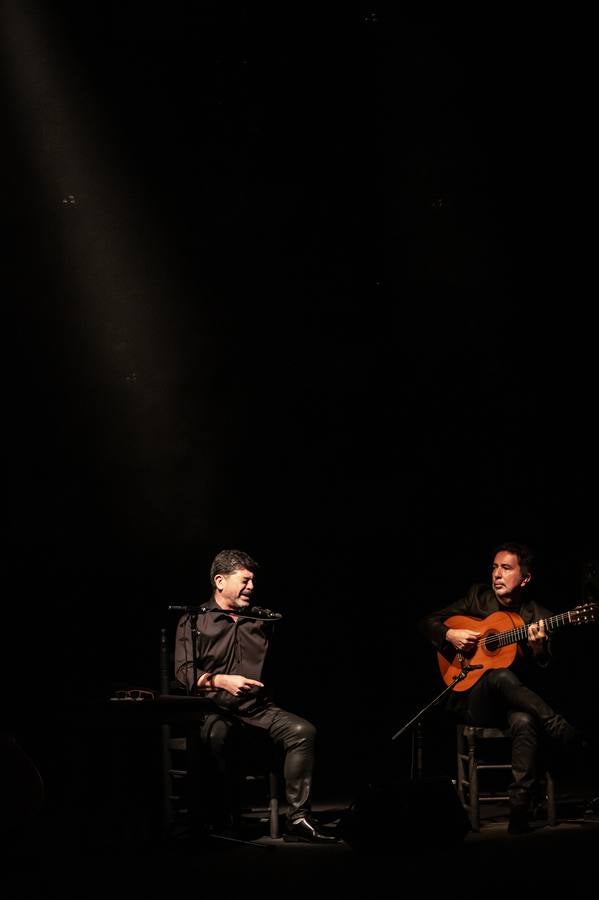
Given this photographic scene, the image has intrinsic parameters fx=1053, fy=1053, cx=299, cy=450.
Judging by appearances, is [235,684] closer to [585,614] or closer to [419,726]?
[419,726]

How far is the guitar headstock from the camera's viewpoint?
16.2ft

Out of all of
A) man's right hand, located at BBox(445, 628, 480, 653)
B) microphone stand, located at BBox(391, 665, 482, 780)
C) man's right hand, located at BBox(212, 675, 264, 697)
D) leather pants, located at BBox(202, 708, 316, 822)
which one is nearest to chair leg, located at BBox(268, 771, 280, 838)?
leather pants, located at BBox(202, 708, 316, 822)

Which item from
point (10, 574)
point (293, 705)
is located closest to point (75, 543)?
point (10, 574)

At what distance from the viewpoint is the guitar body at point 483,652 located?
17.2ft

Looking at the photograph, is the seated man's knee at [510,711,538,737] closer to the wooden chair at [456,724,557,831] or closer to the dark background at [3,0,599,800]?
the wooden chair at [456,724,557,831]

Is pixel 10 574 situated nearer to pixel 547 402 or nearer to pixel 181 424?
pixel 181 424

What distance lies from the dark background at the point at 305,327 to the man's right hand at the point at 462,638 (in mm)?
1051

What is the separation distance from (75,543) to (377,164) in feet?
9.44

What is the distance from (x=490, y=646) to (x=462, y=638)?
0.48ft

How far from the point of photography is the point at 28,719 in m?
4.35

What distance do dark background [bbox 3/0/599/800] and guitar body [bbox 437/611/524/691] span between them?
0.97 metres

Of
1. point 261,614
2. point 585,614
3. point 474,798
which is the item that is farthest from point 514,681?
point 261,614

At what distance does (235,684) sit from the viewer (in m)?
4.94

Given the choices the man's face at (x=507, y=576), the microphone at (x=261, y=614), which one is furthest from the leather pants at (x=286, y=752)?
the man's face at (x=507, y=576)
